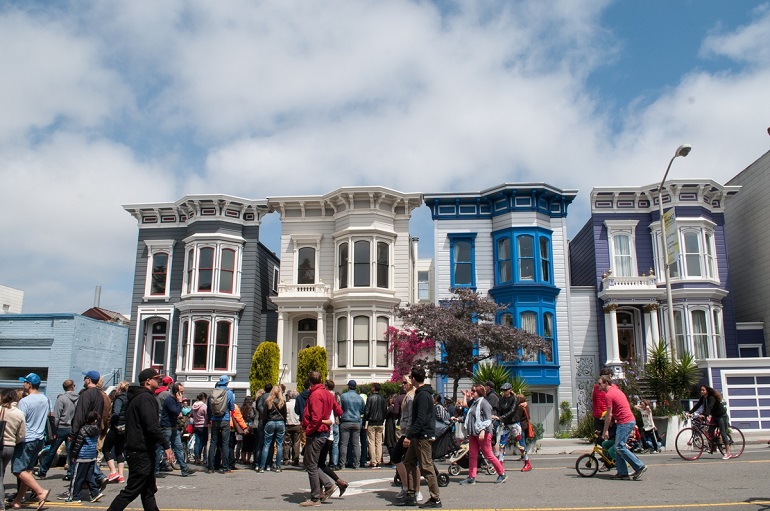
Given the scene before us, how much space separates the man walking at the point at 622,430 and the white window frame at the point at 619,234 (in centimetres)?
1878

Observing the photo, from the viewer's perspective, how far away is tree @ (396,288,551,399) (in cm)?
2273

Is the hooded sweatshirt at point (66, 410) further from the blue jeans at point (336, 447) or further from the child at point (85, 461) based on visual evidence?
the blue jeans at point (336, 447)

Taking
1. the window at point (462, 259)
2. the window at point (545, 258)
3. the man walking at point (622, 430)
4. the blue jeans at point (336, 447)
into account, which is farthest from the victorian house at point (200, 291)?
the man walking at point (622, 430)

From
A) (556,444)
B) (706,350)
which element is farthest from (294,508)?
(706,350)

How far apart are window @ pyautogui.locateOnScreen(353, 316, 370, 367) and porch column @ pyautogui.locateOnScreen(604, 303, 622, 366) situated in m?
10.4

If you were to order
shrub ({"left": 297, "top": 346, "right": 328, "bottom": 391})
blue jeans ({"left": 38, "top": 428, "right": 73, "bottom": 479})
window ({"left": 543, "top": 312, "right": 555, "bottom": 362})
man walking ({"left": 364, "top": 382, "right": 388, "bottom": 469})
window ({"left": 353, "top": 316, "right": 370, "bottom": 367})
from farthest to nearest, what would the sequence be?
1. window ({"left": 353, "top": 316, "right": 370, "bottom": 367})
2. window ({"left": 543, "top": 312, "right": 555, "bottom": 362})
3. shrub ({"left": 297, "top": 346, "right": 328, "bottom": 391})
4. man walking ({"left": 364, "top": 382, "right": 388, "bottom": 469})
5. blue jeans ({"left": 38, "top": 428, "right": 73, "bottom": 479})

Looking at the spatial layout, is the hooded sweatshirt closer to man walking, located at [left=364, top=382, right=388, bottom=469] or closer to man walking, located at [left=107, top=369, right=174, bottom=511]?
man walking, located at [left=107, top=369, right=174, bottom=511]

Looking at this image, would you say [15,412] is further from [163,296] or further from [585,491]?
[163,296]

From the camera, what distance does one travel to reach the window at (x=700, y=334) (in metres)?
28.5

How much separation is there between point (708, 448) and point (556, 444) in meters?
8.40

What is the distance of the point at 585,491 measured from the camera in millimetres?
10758

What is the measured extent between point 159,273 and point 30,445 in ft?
72.7

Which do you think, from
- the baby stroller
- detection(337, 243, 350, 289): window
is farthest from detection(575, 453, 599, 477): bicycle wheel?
detection(337, 243, 350, 289): window

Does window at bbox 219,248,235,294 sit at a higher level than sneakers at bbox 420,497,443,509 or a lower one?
higher
